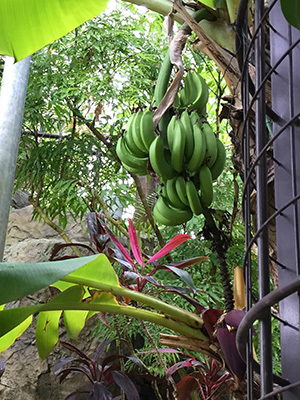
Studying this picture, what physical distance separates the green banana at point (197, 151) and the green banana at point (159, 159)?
50 mm

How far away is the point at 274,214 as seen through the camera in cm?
49

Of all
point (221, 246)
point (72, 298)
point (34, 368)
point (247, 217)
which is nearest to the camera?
point (247, 217)

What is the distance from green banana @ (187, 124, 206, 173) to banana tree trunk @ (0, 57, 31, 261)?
1.62 feet

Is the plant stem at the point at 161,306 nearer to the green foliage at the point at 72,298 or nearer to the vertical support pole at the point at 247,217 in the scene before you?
the green foliage at the point at 72,298

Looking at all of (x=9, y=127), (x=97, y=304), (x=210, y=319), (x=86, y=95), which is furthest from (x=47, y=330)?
(x=86, y=95)

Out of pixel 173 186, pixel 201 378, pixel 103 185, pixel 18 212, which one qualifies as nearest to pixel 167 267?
pixel 173 186

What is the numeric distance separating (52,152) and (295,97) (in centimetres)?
135

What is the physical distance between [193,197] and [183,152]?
94 mm

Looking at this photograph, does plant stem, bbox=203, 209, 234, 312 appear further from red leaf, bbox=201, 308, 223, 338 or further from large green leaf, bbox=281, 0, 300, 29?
large green leaf, bbox=281, 0, 300, 29

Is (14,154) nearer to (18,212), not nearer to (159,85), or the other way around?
(159,85)

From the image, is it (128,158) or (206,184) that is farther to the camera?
(128,158)

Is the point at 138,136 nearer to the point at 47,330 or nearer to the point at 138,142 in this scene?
the point at 138,142

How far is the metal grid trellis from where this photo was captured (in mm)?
470

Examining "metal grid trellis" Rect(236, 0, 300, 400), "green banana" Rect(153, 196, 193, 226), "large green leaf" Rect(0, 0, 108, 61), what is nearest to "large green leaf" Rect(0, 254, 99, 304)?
"metal grid trellis" Rect(236, 0, 300, 400)
